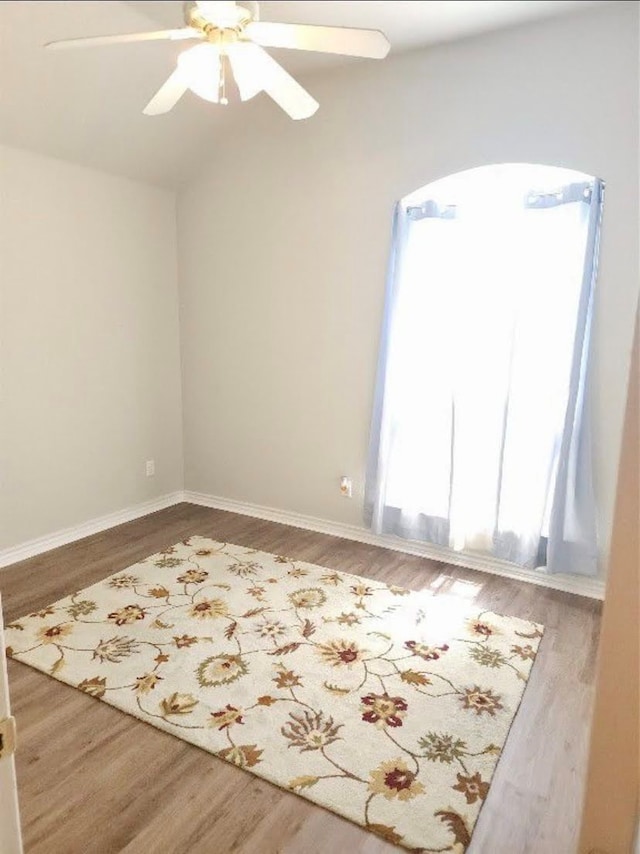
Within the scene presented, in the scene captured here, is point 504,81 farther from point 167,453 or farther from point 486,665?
point 167,453

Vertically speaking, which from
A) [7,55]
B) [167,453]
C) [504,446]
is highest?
[7,55]

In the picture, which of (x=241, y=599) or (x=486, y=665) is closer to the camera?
(x=486, y=665)

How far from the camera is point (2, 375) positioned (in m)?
2.98

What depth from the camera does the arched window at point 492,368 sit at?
105 inches

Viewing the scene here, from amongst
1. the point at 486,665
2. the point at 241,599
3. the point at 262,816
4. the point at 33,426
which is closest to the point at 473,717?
the point at 486,665

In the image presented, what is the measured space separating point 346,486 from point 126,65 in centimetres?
262

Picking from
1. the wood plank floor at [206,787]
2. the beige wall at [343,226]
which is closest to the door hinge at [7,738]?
the wood plank floor at [206,787]

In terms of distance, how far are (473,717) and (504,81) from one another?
114 inches

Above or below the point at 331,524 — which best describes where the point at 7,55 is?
above

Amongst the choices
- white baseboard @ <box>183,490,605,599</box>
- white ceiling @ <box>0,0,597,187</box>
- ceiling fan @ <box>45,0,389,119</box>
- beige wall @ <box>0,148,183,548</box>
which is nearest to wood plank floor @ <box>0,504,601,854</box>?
white baseboard @ <box>183,490,605,599</box>

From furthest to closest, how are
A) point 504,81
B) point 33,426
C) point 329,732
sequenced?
point 33,426
point 504,81
point 329,732

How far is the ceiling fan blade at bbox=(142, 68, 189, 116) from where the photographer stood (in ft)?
5.98

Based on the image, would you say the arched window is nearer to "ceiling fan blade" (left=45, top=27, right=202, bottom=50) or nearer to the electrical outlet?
the electrical outlet

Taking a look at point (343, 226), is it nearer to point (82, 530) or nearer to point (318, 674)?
point (318, 674)
